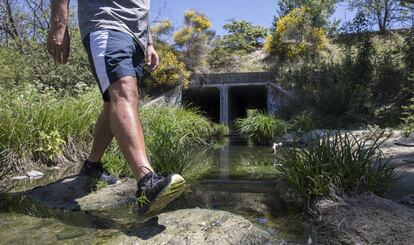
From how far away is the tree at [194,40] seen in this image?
648 inches

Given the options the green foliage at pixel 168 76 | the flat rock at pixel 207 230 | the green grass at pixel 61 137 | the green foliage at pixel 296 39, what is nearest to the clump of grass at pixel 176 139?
the green grass at pixel 61 137

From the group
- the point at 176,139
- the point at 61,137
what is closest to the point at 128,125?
the point at 176,139

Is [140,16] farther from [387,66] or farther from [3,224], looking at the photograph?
[387,66]

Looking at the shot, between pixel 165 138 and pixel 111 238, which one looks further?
pixel 165 138

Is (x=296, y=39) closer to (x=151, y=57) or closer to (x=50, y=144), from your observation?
(x=50, y=144)

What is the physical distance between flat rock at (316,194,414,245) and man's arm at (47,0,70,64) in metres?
1.84

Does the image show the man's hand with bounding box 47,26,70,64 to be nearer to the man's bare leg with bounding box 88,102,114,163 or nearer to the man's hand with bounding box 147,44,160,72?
the man's bare leg with bounding box 88,102,114,163

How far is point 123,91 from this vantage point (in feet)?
7.57

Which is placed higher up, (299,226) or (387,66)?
(387,66)

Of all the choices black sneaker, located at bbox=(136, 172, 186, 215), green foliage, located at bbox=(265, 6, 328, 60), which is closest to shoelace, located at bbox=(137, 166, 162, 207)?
black sneaker, located at bbox=(136, 172, 186, 215)

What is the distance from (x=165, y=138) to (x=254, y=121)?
5.91 m

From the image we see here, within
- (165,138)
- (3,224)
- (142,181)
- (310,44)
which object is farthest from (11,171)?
(310,44)

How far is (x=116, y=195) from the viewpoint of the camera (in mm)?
3127

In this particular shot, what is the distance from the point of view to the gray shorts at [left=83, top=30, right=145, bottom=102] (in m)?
2.33
